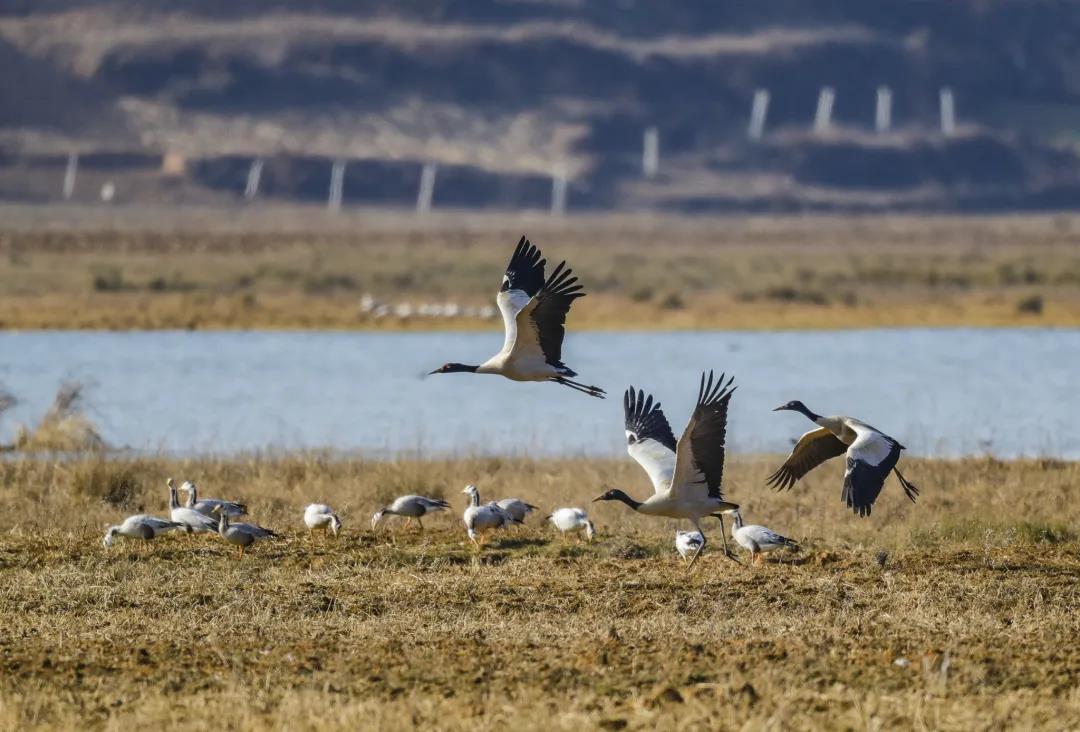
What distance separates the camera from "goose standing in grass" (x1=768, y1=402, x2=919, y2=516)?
1230 cm

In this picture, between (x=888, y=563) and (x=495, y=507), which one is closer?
(x=888, y=563)

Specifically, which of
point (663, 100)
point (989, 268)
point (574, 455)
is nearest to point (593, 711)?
point (574, 455)

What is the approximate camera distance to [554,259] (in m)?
62.4

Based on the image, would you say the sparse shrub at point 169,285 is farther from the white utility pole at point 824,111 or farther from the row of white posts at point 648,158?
the white utility pole at point 824,111

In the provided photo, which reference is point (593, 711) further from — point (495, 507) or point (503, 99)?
point (503, 99)

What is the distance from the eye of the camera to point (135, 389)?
29906 millimetres

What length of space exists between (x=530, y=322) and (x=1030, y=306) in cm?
2869

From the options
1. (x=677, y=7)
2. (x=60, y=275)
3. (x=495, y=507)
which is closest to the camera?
(x=495, y=507)

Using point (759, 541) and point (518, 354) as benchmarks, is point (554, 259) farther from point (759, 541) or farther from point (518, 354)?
point (759, 541)

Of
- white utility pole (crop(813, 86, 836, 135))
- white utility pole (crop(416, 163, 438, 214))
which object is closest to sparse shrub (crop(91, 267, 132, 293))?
white utility pole (crop(416, 163, 438, 214))

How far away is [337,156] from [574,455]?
105 m

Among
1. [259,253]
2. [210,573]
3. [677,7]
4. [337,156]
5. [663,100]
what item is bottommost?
[210,573]

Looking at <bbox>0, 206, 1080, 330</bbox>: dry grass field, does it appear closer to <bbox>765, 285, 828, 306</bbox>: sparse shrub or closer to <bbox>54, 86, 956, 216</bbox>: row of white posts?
<bbox>765, 285, 828, 306</bbox>: sparse shrub

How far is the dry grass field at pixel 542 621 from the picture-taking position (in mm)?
8750
